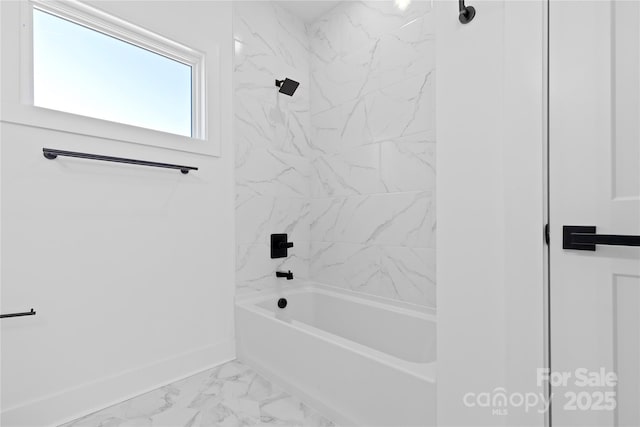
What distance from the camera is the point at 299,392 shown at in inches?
63.8

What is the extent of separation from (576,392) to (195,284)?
1866mm

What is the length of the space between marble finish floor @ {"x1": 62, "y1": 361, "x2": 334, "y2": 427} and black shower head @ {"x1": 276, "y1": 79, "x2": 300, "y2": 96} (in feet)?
6.61

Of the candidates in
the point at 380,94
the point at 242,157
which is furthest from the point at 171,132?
the point at 380,94

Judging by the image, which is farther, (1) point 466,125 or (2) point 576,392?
(1) point 466,125

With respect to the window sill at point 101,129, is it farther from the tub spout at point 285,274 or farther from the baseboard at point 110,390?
the baseboard at point 110,390

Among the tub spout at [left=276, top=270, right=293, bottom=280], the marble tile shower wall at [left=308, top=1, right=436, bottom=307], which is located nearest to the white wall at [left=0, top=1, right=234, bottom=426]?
the tub spout at [left=276, top=270, right=293, bottom=280]

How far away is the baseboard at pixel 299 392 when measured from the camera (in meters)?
1.41

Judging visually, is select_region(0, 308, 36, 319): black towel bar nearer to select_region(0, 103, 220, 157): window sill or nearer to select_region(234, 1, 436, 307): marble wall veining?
select_region(0, 103, 220, 157): window sill

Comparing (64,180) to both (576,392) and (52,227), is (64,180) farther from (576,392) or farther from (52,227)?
(576,392)

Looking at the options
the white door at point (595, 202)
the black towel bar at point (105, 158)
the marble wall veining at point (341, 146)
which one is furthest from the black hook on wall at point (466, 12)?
the black towel bar at point (105, 158)

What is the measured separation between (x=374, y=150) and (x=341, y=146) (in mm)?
315

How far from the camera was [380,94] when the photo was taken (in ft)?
7.06

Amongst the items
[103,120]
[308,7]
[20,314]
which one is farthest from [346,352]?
[308,7]

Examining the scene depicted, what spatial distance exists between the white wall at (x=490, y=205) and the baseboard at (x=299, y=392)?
0.50m
